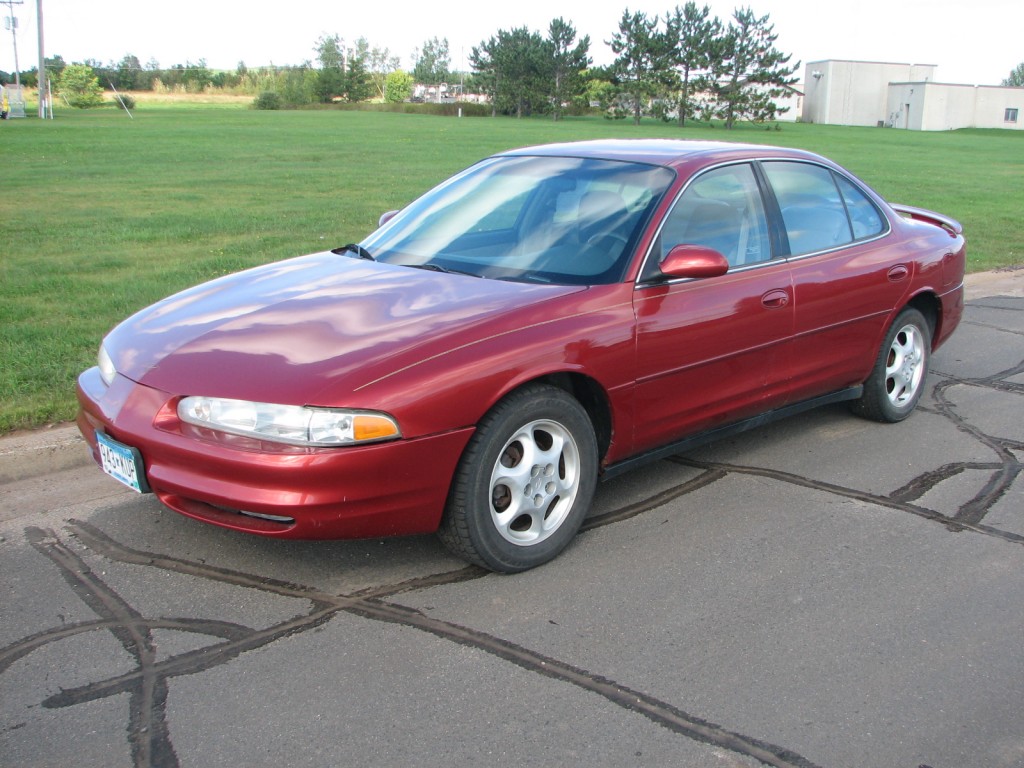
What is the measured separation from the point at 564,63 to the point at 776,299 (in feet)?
275

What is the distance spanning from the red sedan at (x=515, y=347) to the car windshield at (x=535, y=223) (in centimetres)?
1

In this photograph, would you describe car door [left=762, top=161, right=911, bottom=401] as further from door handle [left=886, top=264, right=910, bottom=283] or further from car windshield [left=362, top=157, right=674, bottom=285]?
car windshield [left=362, top=157, right=674, bottom=285]

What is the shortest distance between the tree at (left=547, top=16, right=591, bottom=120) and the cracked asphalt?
3222 inches

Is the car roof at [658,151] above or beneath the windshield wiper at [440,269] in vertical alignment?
above

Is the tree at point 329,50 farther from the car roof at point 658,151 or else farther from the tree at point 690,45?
the car roof at point 658,151

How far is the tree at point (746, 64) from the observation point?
75.1 m

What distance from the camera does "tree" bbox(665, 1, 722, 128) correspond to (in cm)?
7581

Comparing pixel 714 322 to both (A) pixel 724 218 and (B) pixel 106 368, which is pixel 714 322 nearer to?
(A) pixel 724 218

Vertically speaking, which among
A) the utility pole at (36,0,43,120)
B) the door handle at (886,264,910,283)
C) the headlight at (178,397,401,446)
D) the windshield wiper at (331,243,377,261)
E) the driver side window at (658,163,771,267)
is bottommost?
the headlight at (178,397,401,446)

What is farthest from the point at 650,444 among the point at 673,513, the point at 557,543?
the point at 557,543

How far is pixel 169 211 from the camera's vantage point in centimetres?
1335

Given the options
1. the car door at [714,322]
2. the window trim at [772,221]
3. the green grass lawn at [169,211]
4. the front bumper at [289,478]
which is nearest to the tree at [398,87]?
the green grass lawn at [169,211]

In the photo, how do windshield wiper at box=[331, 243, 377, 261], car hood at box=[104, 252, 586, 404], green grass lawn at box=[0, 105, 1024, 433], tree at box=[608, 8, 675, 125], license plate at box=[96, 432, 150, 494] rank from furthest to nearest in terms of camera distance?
tree at box=[608, 8, 675, 125], green grass lawn at box=[0, 105, 1024, 433], windshield wiper at box=[331, 243, 377, 261], license plate at box=[96, 432, 150, 494], car hood at box=[104, 252, 586, 404]

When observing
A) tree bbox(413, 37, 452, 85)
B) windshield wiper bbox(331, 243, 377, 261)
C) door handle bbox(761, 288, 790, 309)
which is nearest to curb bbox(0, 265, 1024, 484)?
windshield wiper bbox(331, 243, 377, 261)
